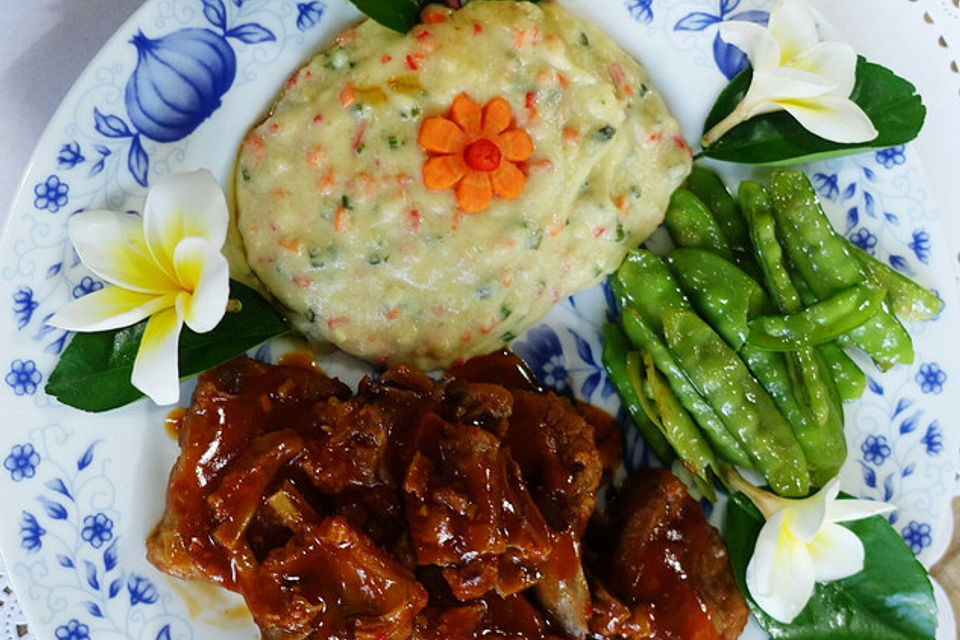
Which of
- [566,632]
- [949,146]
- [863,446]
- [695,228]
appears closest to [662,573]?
[566,632]

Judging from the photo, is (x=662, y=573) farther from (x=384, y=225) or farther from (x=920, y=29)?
(x=920, y=29)

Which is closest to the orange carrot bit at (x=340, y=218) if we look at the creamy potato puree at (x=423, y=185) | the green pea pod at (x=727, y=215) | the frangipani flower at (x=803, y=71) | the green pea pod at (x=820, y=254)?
the creamy potato puree at (x=423, y=185)

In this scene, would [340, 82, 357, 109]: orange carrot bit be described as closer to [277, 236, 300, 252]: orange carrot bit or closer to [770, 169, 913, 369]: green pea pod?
[277, 236, 300, 252]: orange carrot bit

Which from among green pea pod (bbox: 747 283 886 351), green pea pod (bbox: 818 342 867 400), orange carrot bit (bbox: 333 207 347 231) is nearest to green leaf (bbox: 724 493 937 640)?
green pea pod (bbox: 818 342 867 400)

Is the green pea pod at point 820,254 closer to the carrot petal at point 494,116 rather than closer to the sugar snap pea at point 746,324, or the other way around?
the sugar snap pea at point 746,324

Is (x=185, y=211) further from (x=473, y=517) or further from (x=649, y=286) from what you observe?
(x=649, y=286)

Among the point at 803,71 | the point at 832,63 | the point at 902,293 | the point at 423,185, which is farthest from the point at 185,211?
the point at 902,293
